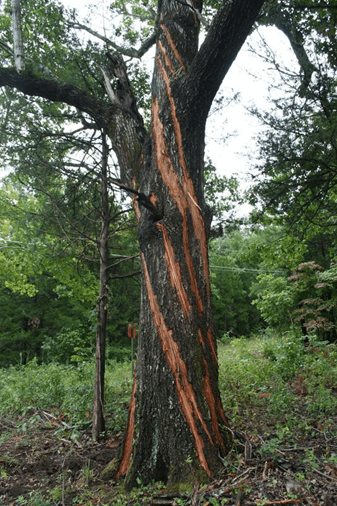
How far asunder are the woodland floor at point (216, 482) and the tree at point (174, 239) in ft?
0.60

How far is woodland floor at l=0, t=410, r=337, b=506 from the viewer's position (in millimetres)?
2534

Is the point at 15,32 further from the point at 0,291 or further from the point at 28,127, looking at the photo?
the point at 0,291

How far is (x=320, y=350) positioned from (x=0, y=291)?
1435 centimetres

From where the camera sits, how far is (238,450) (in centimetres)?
315

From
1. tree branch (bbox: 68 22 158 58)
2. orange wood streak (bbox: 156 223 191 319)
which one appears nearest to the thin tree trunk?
tree branch (bbox: 68 22 158 58)

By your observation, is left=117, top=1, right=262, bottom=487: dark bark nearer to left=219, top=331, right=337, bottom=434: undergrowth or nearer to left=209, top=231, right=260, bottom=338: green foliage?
left=219, top=331, right=337, bottom=434: undergrowth

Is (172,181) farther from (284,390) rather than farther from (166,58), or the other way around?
(284,390)

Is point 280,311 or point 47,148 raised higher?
point 47,148

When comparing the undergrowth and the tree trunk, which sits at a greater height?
the tree trunk

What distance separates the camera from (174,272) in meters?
3.30

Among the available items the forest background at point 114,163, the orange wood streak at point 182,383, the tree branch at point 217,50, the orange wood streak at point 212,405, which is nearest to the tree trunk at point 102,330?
the forest background at point 114,163

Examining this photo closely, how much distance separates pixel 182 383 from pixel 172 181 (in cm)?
182

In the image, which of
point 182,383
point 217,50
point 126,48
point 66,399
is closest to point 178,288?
point 182,383

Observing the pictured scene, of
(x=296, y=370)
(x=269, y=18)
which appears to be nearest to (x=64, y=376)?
(x=296, y=370)
